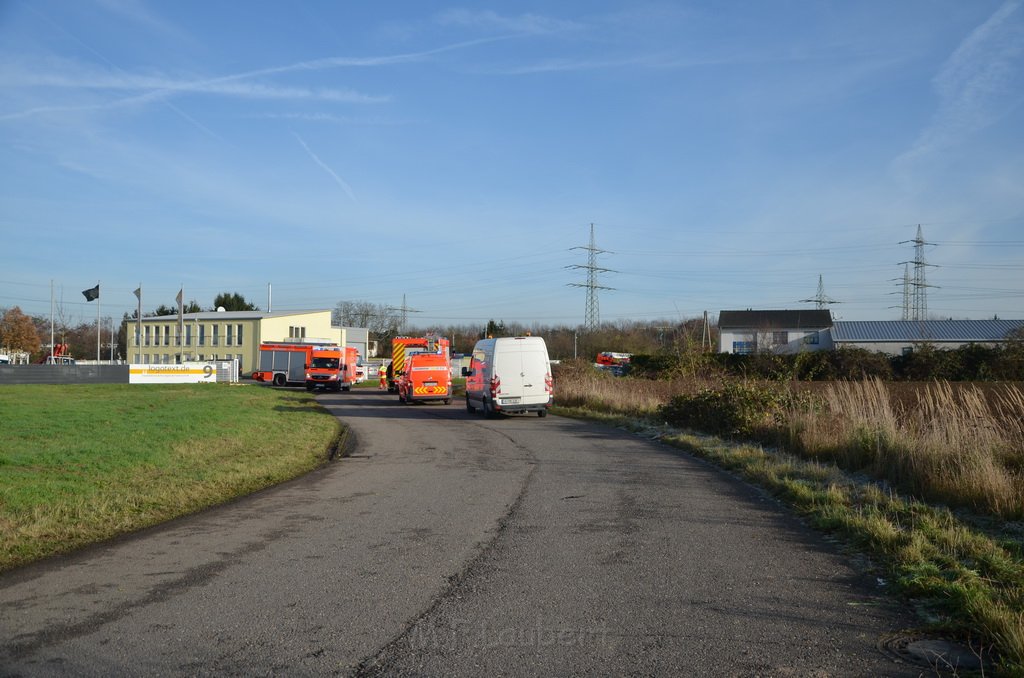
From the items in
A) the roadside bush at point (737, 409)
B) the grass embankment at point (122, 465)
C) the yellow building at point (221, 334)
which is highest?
the yellow building at point (221, 334)

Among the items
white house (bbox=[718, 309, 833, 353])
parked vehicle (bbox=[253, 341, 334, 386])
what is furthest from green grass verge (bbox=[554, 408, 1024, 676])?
white house (bbox=[718, 309, 833, 353])

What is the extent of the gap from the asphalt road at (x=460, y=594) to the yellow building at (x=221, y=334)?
70655mm

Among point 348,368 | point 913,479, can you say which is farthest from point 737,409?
point 348,368

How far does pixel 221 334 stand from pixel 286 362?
31.3m

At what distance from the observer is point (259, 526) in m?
8.34

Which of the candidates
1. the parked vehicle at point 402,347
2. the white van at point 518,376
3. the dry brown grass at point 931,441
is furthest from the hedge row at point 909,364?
the dry brown grass at point 931,441

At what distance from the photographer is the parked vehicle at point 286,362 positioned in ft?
170

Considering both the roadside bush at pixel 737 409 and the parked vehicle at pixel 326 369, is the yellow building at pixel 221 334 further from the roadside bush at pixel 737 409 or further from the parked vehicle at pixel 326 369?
the roadside bush at pixel 737 409

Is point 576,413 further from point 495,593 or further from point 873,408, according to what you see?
point 495,593

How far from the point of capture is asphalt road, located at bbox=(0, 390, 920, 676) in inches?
176

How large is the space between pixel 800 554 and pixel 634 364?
45538mm

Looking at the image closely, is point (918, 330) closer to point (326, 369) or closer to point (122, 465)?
point (326, 369)

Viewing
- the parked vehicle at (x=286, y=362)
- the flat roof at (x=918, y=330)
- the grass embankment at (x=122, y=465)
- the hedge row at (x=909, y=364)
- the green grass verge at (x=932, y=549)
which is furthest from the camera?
the flat roof at (x=918, y=330)

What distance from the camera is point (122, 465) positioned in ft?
38.3
